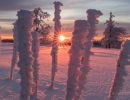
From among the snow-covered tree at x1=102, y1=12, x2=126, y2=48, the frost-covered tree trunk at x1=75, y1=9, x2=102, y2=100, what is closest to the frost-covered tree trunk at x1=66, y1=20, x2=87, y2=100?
the frost-covered tree trunk at x1=75, y1=9, x2=102, y2=100

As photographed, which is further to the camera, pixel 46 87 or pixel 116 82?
pixel 46 87

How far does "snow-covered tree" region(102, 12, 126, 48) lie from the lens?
91.2 meters

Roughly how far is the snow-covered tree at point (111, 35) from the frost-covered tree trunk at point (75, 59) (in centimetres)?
7859

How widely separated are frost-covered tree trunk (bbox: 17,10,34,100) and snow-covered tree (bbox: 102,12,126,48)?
79.1m

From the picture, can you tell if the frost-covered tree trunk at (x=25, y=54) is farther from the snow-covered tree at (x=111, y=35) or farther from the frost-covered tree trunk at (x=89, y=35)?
the snow-covered tree at (x=111, y=35)

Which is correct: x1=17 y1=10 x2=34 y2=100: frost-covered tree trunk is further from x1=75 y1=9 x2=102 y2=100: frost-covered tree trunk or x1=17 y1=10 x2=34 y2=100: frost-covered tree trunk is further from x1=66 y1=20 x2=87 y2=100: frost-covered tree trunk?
x1=75 y1=9 x2=102 y2=100: frost-covered tree trunk

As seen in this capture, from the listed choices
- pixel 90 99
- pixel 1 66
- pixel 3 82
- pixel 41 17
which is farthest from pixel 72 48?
pixel 41 17

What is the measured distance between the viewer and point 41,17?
80062mm

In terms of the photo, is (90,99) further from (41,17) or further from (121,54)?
(41,17)

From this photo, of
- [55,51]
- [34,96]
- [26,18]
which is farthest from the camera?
[55,51]

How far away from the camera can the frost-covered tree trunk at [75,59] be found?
10891 millimetres

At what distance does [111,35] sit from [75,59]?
3241 inches

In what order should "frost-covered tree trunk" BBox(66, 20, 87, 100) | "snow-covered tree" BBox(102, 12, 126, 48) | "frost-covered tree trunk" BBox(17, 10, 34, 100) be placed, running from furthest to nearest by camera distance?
"snow-covered tree" BBox(102, 12, 126, 48) < "frost-covered tree trunk" BBox(66, 20, 87, 100) < "frost-covered tree trunk" BBox(17, 10, 34, 100)

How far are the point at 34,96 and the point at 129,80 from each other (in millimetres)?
12860
